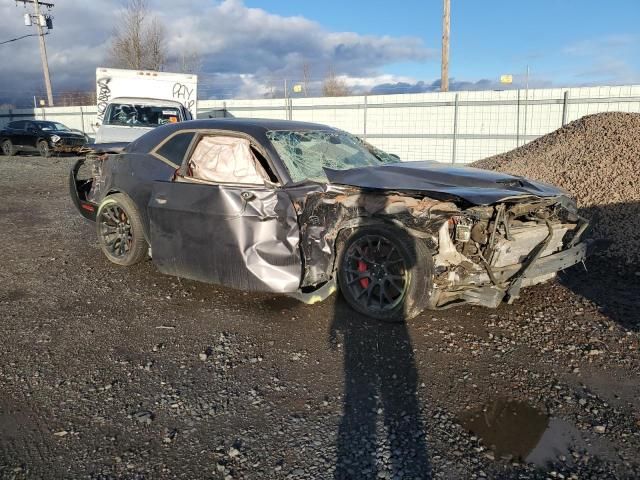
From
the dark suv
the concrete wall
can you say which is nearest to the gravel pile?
the concrete wall

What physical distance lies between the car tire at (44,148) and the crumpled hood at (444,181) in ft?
63.3

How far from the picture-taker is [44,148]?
67.9 feet

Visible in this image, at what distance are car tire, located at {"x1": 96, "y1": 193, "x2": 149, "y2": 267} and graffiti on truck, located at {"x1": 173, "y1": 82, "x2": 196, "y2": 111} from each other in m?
9.90

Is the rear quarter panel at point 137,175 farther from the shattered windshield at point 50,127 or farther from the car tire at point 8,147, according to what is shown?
the car tire at point 8,147

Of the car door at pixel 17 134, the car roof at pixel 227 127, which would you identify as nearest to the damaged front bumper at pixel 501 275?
the car roof at pixel 227 127

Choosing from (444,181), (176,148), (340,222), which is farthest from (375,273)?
(176,148)

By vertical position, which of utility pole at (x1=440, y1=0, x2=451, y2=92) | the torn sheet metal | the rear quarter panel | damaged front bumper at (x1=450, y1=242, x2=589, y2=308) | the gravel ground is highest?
utility pole at (x1=440, y1=0, x2=451, y2=92)

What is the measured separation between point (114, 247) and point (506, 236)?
4279 millimetres

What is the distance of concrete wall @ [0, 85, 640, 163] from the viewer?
47.8ft

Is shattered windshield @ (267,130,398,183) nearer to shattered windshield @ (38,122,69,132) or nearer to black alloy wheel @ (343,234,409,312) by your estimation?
black alloy wheel @ (343,234,409,312)

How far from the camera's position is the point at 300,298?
15.1ft

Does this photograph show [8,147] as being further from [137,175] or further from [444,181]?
[444,181]

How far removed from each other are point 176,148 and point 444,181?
2.67 meters

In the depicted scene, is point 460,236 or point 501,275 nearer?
point 460,236
